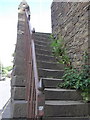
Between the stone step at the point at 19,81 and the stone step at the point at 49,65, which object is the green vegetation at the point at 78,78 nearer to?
the stone step at the point at 49,65

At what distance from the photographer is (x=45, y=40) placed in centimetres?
448

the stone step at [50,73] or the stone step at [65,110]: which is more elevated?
the stone step at [50,73]

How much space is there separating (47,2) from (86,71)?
3.18 metres

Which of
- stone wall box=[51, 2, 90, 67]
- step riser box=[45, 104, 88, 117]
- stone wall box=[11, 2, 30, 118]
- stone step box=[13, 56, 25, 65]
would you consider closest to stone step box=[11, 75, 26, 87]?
stone wall box=[11, 2, 30, 118]

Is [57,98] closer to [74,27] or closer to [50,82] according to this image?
[50,82]

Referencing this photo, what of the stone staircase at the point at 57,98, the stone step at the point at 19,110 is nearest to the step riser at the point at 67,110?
the stone staircase at the point at 57,98

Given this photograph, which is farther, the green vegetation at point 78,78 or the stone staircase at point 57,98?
the green vegetation at point 78,78

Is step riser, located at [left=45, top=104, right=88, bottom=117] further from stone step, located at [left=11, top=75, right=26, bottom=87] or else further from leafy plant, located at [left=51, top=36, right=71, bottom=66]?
leafy plant, located at [left=51, top=36, right=71, bottom=66]

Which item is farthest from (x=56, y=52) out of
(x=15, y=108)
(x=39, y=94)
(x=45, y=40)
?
(x=39, y=94)

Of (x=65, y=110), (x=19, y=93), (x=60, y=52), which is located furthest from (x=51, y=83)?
(x=60, y=52)

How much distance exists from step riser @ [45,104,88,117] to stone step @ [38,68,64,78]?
839 millimetres

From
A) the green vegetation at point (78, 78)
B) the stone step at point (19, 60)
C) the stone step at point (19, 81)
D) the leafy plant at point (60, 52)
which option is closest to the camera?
the green vegetation at point (78, 78)

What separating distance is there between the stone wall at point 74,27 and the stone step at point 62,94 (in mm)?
636

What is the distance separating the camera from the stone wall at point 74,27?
2977mm
